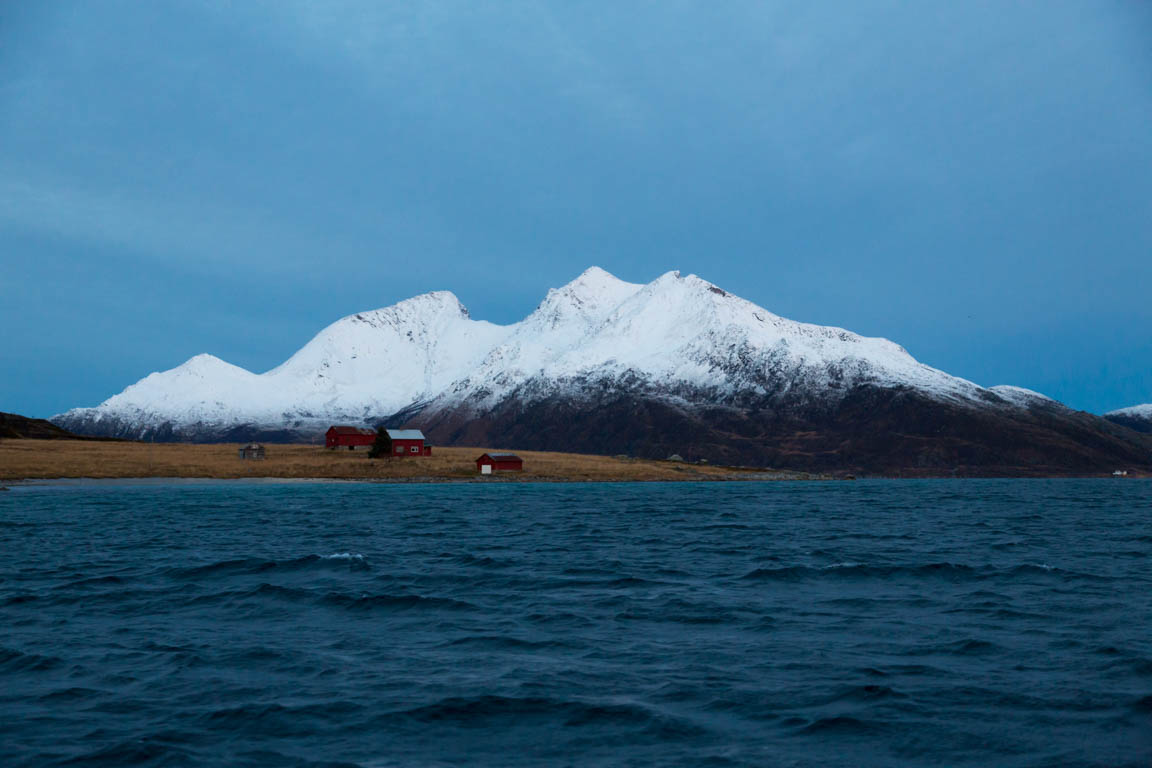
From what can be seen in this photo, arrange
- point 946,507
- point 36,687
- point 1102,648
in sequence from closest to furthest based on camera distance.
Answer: point 36,687, point 1102,648, point 946,507

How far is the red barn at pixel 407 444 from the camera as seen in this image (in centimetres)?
17488

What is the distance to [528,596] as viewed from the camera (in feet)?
97.4

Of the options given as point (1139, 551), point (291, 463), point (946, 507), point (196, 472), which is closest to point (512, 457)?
point (291, 463)

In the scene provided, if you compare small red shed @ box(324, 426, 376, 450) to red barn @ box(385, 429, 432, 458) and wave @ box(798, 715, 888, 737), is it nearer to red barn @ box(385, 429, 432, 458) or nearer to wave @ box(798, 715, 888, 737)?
red barn @ box(385, 429, 432, 458)

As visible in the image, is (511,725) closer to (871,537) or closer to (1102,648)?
(1102,648)

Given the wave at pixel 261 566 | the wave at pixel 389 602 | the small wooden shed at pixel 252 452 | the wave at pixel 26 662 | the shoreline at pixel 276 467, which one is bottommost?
the wave at pixel 261 566

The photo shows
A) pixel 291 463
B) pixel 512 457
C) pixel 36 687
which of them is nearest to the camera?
pixel 36 687

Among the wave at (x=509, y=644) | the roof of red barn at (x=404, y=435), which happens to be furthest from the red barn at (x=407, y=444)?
the wave at (x=509, y=644)

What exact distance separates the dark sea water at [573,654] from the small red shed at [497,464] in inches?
4531

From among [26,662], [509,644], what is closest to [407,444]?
[509,644]

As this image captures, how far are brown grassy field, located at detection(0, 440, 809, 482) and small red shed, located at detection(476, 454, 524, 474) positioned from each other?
1.76 meters

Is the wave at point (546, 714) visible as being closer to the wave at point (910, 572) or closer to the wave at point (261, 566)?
the wave at point (910, 572)

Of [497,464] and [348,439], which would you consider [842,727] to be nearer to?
[497,464]

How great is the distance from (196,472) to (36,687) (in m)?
131
